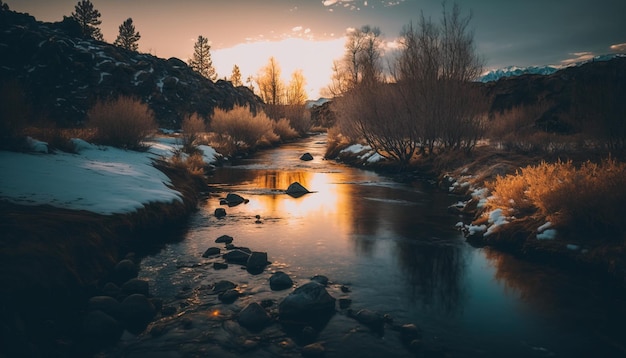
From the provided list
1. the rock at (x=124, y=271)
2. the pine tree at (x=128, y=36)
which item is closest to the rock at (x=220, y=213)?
the rock at (x=124, y=271)

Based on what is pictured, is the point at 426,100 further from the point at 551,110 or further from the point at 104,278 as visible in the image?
the point at 104,278

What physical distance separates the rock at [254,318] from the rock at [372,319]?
131cm

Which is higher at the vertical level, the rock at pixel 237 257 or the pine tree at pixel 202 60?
the pine tree at pixel 202 60

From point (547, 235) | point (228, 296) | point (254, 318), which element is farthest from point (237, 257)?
point (547, 235)

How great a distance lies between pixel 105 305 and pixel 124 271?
140 cm

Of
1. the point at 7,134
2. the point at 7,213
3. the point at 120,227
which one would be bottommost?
the point at 120,227

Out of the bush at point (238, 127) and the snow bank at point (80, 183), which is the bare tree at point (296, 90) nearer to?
the bush at point (238, 127)

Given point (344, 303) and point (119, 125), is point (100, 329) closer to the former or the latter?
point (344, 303)

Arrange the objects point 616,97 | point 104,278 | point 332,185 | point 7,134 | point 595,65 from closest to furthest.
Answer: point 104,278 < point 7,134 < point 616,97 < point 332,185 < point 595,65

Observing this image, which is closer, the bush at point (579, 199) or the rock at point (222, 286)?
the rock at point (222, 286)

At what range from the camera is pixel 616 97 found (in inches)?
588

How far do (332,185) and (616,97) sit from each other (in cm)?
1197

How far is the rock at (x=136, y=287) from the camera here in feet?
19.9

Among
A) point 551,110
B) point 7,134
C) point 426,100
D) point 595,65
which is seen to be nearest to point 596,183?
point 426,100
